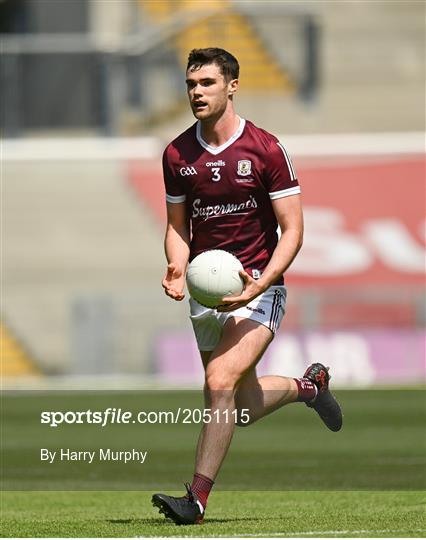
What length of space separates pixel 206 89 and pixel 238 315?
1223mm

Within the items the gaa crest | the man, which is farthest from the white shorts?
the gaa crest

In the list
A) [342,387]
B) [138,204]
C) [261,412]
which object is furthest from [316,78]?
[261,412]

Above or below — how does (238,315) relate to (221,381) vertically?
above

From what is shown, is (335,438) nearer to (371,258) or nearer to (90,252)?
(371,258)

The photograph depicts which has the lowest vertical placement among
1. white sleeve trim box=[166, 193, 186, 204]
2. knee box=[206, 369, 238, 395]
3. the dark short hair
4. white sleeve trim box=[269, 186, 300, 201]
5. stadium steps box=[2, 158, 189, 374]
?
stadium steps box=[2, 158, 189, 374]

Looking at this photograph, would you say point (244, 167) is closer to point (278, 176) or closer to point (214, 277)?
point (278, 176)

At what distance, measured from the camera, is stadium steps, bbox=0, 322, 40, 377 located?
23.6 m

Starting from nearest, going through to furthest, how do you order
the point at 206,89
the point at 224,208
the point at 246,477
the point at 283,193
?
the point at 206,89 → the point at 283,193 → the point at 224,208 → the point at 246,477

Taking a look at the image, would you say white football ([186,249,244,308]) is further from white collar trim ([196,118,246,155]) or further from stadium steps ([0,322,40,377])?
stadium steps ([0,322,40,377])

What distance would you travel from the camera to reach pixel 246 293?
7.94m

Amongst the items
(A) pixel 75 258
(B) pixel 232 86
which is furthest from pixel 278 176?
(A) pixel 75 258

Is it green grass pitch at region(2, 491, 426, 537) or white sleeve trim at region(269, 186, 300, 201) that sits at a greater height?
white sleeve trim at region(269, 186, 300, 201)

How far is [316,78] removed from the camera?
25.4 m

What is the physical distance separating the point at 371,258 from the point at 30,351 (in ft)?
18.1
